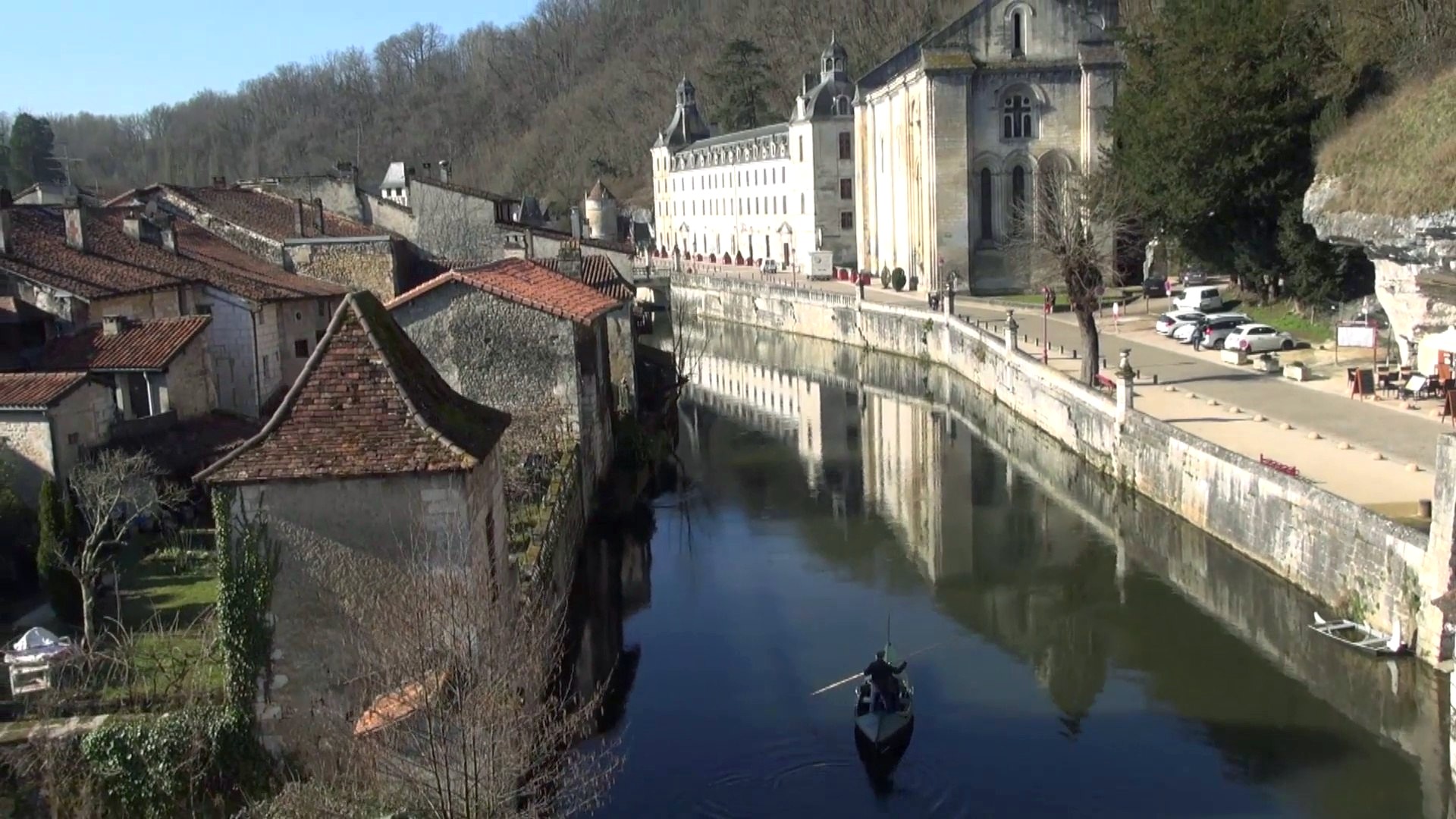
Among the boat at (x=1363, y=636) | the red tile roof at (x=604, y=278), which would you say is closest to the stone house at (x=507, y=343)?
the red tile roof at (x=604, y=278)

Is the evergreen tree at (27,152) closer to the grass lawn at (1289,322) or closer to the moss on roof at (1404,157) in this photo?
the grass lawn at (1289,322)

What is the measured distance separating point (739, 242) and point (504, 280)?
6468cm

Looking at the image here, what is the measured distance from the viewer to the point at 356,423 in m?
12.0

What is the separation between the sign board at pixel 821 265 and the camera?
72562 mm

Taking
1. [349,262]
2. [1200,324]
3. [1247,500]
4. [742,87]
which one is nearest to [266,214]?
[349,262]

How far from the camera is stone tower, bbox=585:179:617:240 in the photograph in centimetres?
9419

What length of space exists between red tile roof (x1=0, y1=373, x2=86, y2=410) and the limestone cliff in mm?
24210

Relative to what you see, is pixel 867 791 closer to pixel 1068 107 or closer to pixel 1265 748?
pixel 1265 748

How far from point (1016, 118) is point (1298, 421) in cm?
3140

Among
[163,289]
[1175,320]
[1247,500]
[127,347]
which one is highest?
[163,289]

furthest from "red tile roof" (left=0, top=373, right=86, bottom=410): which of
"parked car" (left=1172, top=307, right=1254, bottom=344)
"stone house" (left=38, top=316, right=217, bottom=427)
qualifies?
"parked car" (left=1172, top=307, right=1254, bottom=344)

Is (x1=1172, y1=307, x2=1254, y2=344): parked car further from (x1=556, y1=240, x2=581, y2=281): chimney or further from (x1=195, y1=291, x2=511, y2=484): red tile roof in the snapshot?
(x1=195, y1=291, x2=511, y2=484): red tile roof

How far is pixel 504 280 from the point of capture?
25.1 metres

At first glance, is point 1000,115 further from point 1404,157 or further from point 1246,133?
point 1404,157
